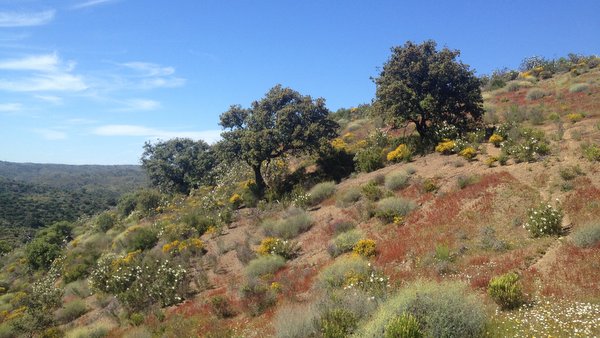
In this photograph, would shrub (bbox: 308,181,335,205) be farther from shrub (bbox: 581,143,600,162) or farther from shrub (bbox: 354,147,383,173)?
shrub (bbox: 581,143,600,162)

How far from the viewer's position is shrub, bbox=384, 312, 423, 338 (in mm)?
6418

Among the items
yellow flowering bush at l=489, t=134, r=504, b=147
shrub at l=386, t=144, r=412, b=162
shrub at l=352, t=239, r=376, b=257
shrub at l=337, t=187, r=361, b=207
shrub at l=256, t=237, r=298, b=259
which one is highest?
yellow flowering bush at l=489, t=134, r=504, b=147

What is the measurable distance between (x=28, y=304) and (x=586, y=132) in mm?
29970

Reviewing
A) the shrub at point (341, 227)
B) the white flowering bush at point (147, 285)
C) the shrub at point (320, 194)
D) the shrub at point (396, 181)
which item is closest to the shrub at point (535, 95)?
the shrub at point (396, 181)

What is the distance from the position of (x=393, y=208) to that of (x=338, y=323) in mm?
9739

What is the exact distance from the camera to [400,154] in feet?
82.4

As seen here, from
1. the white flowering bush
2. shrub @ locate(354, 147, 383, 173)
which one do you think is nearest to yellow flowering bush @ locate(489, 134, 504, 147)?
shrub @ locate(354, 147, 383, 173)

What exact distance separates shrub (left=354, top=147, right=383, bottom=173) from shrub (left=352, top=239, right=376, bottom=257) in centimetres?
1222

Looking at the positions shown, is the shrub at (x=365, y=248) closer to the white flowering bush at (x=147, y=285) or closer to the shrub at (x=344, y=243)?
the shrub at (x=344, y=243)

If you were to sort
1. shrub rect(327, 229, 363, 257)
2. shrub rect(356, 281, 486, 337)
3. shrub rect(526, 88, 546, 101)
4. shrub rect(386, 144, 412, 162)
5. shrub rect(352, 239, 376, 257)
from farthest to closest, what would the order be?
shrub rect(526, 88, 546, 101) < shrub rect(386, 144, 412, 162) < shrub rect(327, 229, 363, 257) < shrub rect(352, 239, 376, 257) < shrub rect(356, 281, 486, 337)

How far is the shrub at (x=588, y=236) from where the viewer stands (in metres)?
10.2

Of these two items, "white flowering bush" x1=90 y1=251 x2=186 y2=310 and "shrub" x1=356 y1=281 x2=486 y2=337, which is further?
"white flowering bush" x1=90 y1=251 x2=186 y2=310

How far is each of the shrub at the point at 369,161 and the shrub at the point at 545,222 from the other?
14.1 m

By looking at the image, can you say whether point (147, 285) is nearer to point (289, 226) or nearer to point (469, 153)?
point (289, 226)
